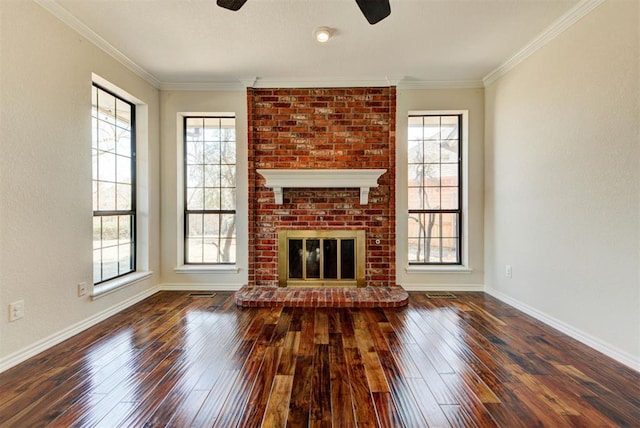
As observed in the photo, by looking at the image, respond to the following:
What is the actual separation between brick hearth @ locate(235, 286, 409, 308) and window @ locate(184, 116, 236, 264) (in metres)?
0.83

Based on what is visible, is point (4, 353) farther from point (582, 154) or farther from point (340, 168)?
point (582, 154)

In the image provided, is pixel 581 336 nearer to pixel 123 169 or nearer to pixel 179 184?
pixel 179 184

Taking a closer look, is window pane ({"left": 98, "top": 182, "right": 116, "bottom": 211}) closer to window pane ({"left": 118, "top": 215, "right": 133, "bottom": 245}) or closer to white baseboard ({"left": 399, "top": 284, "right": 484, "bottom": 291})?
window pane ({"left": 118, "top": 215, "right": 133, "bottom": 245})

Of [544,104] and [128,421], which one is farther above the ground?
[544,104]

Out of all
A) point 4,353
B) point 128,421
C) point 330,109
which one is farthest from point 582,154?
point 4,353

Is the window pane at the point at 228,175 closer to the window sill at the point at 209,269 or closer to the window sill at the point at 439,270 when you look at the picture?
the window sill at the point at 209,269


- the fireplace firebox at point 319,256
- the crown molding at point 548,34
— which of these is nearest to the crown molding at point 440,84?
the crown molding at point 548,34

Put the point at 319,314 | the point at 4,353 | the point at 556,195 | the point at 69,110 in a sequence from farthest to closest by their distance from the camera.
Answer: the point at 319,314
the point at 556,195
the point at 69,110
the point at 4,353

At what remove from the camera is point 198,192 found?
4016mm

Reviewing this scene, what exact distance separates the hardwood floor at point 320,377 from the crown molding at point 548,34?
8.51 feet

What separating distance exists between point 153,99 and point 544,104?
4.27 meters

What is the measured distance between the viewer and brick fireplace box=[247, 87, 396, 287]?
382 cm

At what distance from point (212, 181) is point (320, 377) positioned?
2948 mm

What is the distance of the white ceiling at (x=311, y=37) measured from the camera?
7.87 feet
